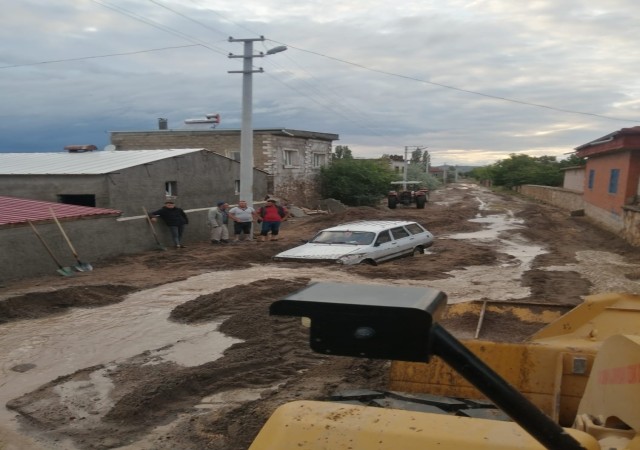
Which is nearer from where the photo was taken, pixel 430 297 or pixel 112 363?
pixel 430 297

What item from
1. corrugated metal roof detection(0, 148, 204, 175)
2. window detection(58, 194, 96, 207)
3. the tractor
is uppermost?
corrugated metal roof detection(0, 148, 204, 175)

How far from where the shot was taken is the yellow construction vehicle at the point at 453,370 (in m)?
1.26

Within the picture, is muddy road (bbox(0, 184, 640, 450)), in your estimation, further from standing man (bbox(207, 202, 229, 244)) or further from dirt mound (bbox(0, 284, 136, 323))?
standing man (bbox(207, 202, 229, 244))

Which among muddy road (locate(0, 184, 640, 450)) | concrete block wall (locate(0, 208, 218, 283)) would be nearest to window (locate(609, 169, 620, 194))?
muddy road (locate(0, 184, 640, 450))

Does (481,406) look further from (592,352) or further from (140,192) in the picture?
(140,192)

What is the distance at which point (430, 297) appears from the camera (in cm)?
138

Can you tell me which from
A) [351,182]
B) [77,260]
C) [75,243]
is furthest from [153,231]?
[351,182]

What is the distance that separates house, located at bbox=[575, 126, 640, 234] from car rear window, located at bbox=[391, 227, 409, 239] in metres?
8.48

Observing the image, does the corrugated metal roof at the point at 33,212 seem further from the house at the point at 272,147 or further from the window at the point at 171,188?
the house at the point at 272,147

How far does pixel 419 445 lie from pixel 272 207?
16022 millimetres

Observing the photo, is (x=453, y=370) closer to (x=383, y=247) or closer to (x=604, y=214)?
(x=383, y=247)

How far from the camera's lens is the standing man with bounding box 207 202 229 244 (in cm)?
1753

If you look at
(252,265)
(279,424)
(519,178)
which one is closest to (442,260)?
(252,265)

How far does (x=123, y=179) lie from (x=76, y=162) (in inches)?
170
